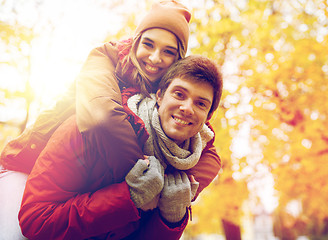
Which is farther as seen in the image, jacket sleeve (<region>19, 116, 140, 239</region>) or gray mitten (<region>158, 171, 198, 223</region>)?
gray mitten (<region>158, 171, 198, 223</region>)

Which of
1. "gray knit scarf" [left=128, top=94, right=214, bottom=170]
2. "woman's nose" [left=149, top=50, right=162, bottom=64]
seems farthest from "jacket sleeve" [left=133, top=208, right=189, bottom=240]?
"woman's nose" [left=149, top=50, right=162, bottom=64]

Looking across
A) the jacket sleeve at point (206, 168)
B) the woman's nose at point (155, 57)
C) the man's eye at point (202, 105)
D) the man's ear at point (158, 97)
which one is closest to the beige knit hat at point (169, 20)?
the woman's nose at point (155, 57)

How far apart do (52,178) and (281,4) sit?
765 centimetres

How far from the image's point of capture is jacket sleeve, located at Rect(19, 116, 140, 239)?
1500mm

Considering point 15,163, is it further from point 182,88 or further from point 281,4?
point 281,4

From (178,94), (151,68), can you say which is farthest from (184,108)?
(151,68)

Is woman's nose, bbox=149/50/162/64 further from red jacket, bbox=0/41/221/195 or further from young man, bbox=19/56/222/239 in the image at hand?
red jacket, bbox=0/41/221/195

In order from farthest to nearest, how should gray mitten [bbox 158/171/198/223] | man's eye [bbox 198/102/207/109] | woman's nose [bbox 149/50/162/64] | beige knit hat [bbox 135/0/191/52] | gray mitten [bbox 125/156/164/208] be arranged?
1. beige knit hat [bbox 135/0/191/52]
2. woman's nose [bbox 149/50/162/64]
3. man's eye [bbox 198/102/207/109]
4. gray mitten [bbox 158/171/198/223]
5. gray mitten [bbox 125/156/164/208]

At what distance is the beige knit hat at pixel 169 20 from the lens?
2.07m

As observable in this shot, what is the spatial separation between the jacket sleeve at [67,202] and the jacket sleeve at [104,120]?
6.4 inches

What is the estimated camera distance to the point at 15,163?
1.99 m

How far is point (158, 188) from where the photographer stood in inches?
60.2

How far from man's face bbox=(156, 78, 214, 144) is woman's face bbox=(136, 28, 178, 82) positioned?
0.25m

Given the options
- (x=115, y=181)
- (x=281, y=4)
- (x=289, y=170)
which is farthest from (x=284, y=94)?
(x=115, y=181)
